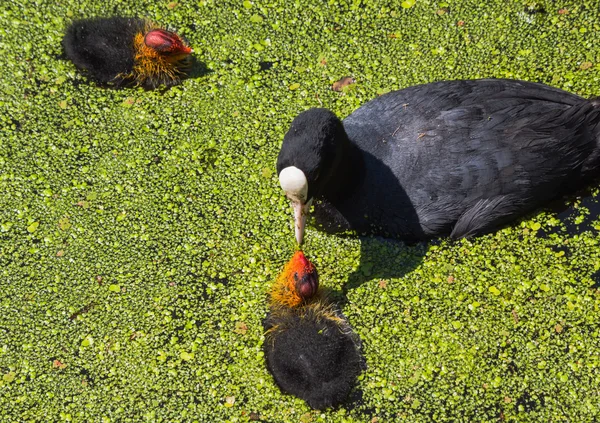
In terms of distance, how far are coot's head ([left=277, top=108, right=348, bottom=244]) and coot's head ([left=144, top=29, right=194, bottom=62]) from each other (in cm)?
147

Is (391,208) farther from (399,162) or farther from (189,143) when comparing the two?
(189,143)

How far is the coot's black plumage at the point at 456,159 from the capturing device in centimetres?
358

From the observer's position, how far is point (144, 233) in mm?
4113

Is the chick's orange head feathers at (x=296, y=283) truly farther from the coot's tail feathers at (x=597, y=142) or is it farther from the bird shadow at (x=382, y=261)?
the coot's tail feathers at (x=597, y=142)

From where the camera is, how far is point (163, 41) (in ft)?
14.6

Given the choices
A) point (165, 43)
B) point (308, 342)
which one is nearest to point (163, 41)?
point (165, 43)

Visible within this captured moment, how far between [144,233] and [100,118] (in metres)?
0.98

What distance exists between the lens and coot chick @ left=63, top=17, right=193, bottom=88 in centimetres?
453

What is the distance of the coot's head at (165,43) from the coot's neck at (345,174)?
1511 millimetres

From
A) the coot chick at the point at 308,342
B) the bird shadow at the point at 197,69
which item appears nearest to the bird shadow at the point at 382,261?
the coot chick at the point at 308,342

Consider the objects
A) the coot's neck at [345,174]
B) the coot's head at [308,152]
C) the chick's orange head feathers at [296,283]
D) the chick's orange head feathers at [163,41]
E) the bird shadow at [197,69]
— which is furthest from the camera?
the bird shadow at [197,69]

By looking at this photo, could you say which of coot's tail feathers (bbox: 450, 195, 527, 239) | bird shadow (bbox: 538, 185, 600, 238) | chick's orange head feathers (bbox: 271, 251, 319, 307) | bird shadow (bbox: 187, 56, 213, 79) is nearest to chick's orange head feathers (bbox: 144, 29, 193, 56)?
bird shadow (bbox: 187, 56, 213, 79)

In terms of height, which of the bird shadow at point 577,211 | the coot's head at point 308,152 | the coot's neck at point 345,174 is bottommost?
the bird shadow at point 577,211

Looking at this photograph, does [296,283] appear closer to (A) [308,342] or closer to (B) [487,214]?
(A) [308,342]
